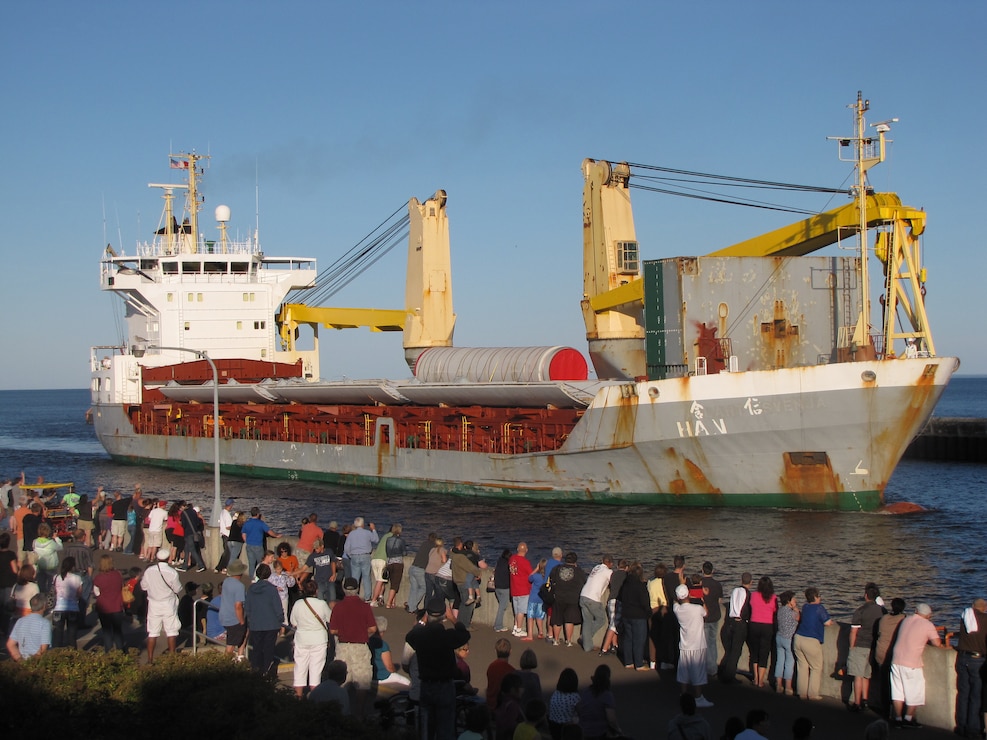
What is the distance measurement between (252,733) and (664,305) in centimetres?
2667

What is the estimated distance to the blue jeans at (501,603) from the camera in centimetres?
1412

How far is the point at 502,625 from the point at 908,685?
562 centimetres

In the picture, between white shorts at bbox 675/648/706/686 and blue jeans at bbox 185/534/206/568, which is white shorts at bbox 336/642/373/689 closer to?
white shorts at bbox 675/648/706/686

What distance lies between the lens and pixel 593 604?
12.9m

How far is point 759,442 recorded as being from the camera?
28500 millimetres

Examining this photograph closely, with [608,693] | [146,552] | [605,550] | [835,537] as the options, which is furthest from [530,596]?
[835,537]

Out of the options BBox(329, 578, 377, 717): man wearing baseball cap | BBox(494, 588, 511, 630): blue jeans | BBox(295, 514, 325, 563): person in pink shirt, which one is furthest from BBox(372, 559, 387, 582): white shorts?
BBox(329, 578, 377, 717): man wearing baseball cap

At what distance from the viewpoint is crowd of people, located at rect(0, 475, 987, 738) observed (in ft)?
30.5

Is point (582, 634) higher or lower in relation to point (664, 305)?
lower

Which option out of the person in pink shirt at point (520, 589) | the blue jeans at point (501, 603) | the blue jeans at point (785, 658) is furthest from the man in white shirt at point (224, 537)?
the blue jeans at point (785, 658)

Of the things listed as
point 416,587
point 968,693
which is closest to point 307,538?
point 416,587

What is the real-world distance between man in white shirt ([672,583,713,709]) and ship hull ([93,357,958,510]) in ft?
56.0

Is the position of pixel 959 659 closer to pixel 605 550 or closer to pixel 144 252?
pixel 605 550

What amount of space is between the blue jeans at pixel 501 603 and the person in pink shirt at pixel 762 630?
11.7 ft
